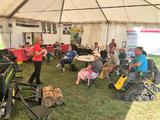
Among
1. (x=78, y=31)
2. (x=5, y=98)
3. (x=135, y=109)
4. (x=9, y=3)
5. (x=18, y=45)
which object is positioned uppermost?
(x=9, y=3)

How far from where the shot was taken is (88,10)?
10.9 metres

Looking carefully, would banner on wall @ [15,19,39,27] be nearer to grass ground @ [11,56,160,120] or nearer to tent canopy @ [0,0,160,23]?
tent canopy @ [0,0,160,23]

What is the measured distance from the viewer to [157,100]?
5844 mm

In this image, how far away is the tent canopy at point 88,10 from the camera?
875cm

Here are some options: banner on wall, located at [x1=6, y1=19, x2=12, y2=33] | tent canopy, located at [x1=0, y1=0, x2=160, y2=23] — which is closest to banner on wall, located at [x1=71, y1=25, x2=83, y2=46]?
tent canopy, located at [x1=0, y1=0, x2=160, y2=23]

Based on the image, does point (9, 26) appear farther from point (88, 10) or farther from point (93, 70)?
point (93, 70)

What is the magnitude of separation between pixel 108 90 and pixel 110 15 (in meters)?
5.53

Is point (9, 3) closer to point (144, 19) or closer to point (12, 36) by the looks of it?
point (12, 36)

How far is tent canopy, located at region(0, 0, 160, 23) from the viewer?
8750 millimetres

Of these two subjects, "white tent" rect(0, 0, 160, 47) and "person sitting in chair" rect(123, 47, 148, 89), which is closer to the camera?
"person sitting in chair" rect(123, 47, 148, 89)

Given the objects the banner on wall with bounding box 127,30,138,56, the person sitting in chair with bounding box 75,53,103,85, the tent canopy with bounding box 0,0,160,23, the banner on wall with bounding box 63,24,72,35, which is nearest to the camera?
the person sitting in chair with bounding box 75,53,103,85

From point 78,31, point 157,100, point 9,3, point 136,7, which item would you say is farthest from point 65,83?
point 78,31

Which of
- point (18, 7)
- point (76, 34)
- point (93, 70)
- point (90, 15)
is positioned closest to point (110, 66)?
point (93, 70)

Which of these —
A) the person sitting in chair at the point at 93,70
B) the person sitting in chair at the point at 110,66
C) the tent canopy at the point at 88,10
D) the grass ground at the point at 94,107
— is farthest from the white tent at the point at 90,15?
the grass ground at the point at 94,107
